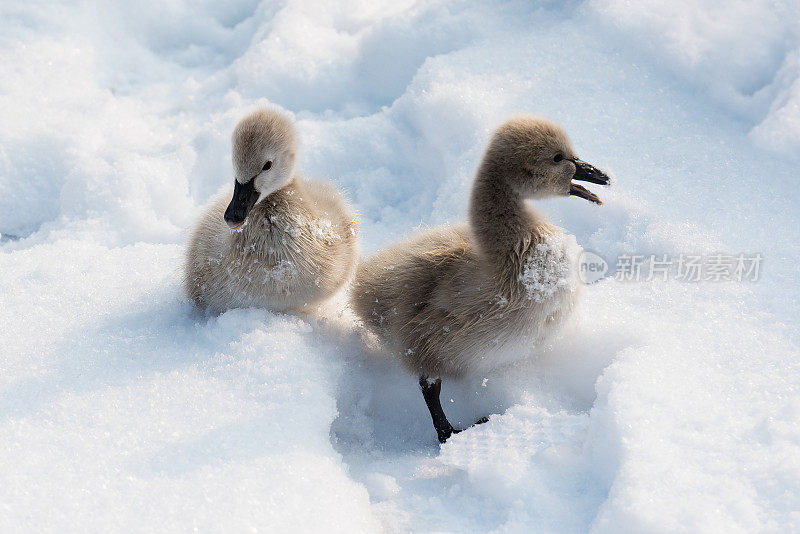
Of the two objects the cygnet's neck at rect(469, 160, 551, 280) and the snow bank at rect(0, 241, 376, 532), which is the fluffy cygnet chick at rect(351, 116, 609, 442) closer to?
the cygnet's neck at rect(469, 160, 551, 280)

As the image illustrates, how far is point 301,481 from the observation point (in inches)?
97.4

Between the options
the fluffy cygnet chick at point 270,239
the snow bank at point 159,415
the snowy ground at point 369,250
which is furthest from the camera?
the fluffy cygnet chick at point 270,239

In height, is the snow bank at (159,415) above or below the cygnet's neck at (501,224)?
below

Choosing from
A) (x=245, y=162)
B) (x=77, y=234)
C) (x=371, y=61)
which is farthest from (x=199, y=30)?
(x=245, y=162)

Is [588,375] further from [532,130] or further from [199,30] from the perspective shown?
[199,30]

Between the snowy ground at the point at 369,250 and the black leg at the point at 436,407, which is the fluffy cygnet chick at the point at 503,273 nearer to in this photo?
the black leg at the point at 436,407

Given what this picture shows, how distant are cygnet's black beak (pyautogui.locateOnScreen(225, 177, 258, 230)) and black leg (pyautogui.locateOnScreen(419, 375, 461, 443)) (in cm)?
106

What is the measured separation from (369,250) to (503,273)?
58.3 inches

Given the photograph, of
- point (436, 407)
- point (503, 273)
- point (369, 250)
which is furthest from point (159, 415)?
point (369, 250)

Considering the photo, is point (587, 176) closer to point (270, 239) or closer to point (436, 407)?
point (436, 407)

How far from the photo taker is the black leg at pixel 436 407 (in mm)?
3168

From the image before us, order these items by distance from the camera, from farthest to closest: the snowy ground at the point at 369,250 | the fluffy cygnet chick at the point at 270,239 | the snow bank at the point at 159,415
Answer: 1. the fluffy cygnet chick at the point at 270,239
2. the snowy ground at the point at 369,250
3. the snow bank at the point at 159,415

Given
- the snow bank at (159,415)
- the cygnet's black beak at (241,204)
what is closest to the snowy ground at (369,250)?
the snow bank at (159,415)

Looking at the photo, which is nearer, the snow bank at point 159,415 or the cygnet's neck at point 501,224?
the snow bank at point 159,415
